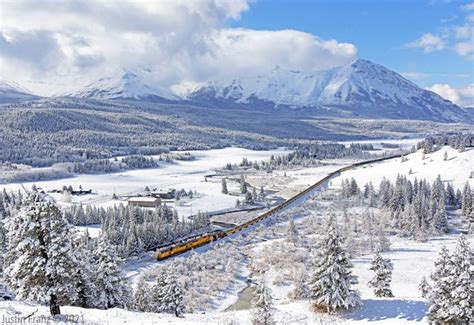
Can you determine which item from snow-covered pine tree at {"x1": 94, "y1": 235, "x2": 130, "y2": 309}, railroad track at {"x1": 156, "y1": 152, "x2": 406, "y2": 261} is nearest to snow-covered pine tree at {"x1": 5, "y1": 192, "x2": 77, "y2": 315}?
snow-covered pine tree at {"x1": 94, "y1": 235, "x2": 130, "y2": 309}

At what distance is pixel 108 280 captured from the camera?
129 ft

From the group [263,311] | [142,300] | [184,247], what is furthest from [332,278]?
[184,247]

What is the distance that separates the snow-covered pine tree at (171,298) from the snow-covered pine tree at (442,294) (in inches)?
871

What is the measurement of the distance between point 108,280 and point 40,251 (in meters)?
12.1

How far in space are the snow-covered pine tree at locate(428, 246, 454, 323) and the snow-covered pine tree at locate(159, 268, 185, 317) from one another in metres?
22.1

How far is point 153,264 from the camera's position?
243ft

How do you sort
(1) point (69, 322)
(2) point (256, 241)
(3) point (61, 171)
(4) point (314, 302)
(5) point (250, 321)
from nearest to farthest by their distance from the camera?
(1) point (69, 322), (5) point (250, 321), (4) point (314, 302), (2) point (256, 241), (3) point (61, 171)

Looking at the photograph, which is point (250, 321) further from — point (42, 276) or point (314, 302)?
point (42, 276)

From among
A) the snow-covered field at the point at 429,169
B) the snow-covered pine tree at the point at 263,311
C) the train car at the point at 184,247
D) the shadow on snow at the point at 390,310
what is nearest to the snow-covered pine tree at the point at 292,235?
the train car at the point at 184,247

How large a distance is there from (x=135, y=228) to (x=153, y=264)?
35.8 ft

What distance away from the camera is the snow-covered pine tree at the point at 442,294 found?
30405 mm

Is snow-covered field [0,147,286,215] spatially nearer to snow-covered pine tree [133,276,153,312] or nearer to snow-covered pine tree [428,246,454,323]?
snow-covered pine tree [133,276,153,312]

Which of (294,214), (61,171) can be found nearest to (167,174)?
(61,171)

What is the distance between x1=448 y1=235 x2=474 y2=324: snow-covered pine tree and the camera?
2958 cm
